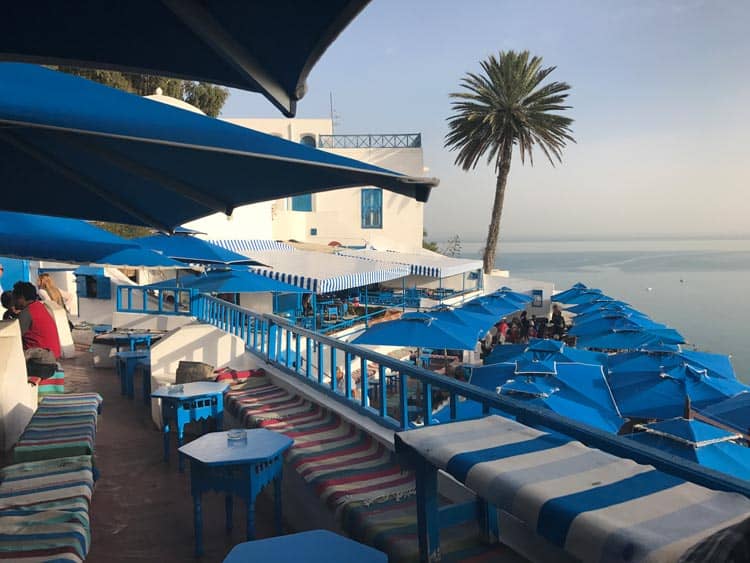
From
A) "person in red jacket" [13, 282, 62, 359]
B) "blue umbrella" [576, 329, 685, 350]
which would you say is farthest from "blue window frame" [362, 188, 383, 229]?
"person in red jacket" [13, 282, 62, 359]

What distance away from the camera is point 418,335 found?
10.6m

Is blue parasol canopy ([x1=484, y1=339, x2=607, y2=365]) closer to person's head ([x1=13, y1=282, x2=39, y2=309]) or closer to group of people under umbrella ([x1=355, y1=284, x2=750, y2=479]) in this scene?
group of people under umbrella ([x1=355, y1=284, x2=750, y2=479])

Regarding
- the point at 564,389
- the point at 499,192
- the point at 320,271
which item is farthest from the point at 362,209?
the point at 564,389

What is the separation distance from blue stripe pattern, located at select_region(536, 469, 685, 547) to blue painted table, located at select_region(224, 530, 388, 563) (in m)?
0.84

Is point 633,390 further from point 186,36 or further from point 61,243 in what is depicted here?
point 186,36

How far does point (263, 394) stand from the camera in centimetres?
570

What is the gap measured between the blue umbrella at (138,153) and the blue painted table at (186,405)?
2.14m

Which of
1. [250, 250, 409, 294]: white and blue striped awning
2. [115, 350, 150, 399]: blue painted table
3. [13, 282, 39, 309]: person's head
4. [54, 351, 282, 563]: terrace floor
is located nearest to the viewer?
[54, 351, 282, 563]: terrace floor

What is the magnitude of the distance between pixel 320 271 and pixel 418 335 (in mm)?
4124

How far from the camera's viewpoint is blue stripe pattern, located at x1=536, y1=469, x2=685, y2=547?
152cm

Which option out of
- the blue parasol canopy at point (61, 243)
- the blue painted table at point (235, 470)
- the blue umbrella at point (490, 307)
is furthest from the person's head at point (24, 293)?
the blue umbrella at point (490, 307)

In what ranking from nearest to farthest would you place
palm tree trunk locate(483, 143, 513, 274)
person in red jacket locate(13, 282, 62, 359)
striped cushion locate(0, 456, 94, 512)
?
1. striped cushion locate(0, 456, 94, 512)
2. person in red jacket locate(13, 282, 62, 359)
3. palm tree trunk locate(483, 143, 513, 274)

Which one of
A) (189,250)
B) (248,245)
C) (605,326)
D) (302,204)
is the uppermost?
(302,204)

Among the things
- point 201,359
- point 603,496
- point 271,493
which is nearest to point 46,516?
point 271,493
